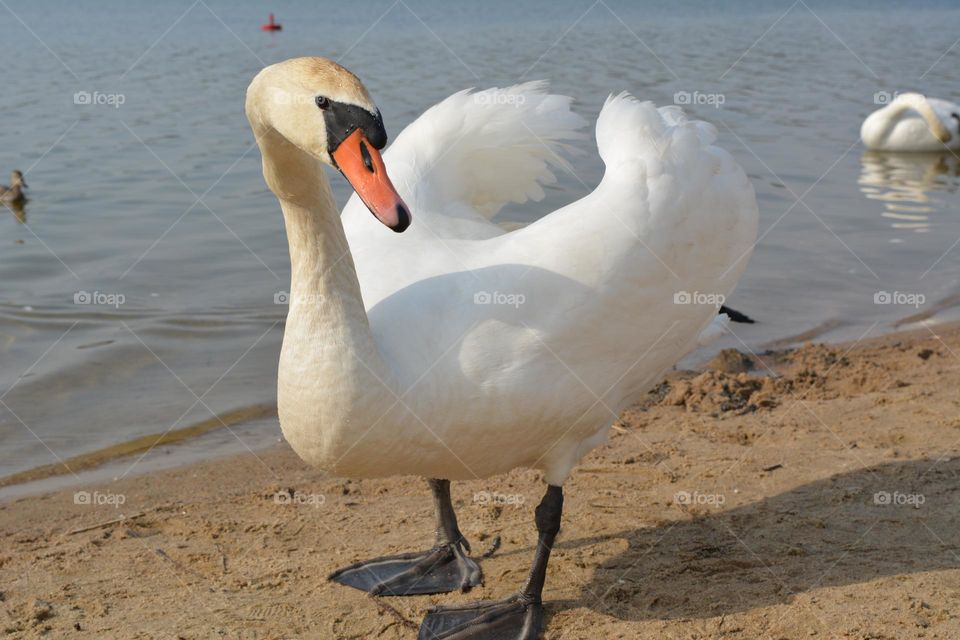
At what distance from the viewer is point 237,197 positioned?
1145 centimetres

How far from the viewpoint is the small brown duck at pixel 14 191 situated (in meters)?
11.1

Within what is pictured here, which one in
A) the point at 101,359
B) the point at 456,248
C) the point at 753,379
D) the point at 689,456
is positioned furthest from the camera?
the point at 101,359

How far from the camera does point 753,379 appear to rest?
254 inches

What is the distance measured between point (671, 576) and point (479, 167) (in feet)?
6.57

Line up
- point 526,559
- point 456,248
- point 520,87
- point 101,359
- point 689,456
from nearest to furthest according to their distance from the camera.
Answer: point 456,248
point 526,559
point 520,87
point 689,456
point 101,359

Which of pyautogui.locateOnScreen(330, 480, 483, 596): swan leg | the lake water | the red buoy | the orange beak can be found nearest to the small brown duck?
the lake water

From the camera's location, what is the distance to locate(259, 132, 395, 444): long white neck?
3641mm

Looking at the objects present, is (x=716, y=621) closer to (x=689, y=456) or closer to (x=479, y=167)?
(x=689, y=456)

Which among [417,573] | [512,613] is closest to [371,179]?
[512,613]

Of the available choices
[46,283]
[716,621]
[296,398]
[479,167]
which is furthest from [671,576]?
[46,283]

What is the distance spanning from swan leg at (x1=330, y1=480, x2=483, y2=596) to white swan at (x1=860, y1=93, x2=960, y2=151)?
11639 millimetres

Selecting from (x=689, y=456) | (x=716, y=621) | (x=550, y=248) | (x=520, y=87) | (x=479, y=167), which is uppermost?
(x=520, y=87)

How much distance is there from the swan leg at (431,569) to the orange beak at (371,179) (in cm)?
173

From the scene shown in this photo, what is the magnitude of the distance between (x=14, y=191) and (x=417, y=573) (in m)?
8.26
